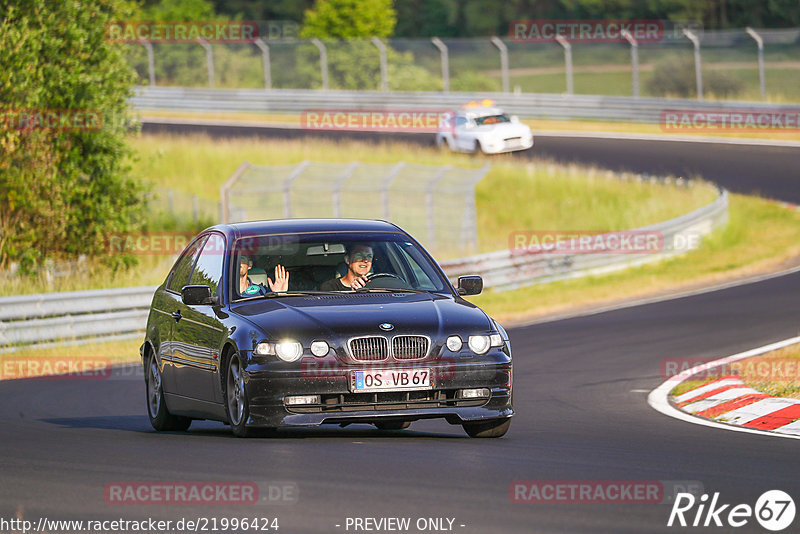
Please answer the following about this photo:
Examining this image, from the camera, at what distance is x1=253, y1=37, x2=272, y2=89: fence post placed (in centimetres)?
5132

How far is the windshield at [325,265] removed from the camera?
10125mm

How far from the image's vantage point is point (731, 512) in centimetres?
650

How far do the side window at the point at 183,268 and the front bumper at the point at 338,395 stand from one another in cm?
220

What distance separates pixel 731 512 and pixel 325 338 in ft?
10.6

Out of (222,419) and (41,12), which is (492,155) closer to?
(41,12)

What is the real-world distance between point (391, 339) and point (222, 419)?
1.48 metres

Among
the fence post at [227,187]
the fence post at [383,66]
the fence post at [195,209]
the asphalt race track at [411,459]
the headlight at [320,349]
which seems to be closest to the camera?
the asphalt race track at [411,459]

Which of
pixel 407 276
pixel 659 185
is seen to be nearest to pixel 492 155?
pixel 659 185

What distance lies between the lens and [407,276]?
33.9ft

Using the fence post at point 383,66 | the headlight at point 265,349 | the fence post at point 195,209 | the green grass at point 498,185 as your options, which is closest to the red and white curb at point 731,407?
the headlight at point 265,349

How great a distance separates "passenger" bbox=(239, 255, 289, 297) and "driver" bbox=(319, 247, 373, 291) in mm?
289

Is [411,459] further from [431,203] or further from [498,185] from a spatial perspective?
[498,185]

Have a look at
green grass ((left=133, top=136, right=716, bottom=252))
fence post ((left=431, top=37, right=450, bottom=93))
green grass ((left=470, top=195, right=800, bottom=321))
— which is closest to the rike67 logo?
green grass ((left=470, top=195, right=800, bottom=321))

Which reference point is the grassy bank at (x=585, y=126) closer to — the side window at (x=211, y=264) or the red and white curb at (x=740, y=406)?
the red and white curb at (x=740, y=406)
